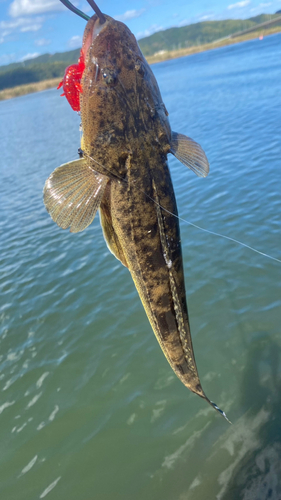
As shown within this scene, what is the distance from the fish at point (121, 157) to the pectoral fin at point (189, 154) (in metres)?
0.02

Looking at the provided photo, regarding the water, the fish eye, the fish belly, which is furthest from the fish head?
the water

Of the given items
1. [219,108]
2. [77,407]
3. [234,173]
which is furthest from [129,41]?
[219,108]

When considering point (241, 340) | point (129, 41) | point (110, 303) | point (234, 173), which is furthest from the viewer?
point (234, 173)

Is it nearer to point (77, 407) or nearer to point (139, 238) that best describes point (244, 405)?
point (77, 407)

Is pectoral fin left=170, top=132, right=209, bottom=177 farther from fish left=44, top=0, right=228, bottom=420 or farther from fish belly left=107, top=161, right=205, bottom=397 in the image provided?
fish belly left=107, top=161, right=205, bottom=397

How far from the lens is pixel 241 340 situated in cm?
Result: 554

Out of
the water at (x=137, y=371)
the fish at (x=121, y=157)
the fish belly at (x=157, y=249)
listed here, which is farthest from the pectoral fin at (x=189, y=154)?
the water at (x=137, y=371)

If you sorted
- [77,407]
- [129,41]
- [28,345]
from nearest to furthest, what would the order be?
[129,41], [77,407], [28,345]

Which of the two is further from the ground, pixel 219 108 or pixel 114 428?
pixel 219 108

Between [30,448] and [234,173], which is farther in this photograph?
[234,173]

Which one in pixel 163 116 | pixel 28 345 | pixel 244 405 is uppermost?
pixel 163 116

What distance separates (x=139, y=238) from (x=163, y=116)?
2.80ft

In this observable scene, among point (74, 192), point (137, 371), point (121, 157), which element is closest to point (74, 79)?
point (121, 157)

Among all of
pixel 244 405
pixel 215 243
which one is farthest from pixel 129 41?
pixel 215 243
